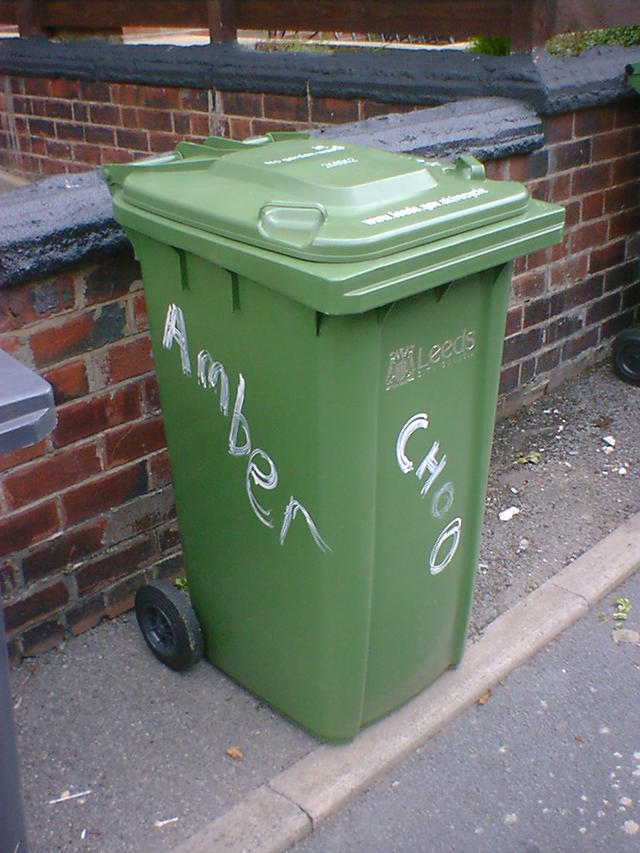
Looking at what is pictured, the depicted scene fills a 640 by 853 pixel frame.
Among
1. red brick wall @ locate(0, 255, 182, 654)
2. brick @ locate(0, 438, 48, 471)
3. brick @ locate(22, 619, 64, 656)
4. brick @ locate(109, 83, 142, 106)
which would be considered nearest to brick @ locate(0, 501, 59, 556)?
red brick wall @ locate(0, 255, 182, 654)

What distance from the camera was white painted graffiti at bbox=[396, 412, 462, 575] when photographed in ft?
7.23

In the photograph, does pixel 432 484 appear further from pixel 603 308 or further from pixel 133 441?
pixel 603 308

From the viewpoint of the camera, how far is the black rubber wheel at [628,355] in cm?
462

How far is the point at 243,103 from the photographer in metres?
5.04

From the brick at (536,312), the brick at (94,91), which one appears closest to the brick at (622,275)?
the brick at (536,312)

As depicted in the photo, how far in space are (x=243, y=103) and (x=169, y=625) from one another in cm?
321

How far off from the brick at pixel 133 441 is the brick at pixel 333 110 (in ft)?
7.47

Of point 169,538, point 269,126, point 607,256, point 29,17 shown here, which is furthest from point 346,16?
point 169,538

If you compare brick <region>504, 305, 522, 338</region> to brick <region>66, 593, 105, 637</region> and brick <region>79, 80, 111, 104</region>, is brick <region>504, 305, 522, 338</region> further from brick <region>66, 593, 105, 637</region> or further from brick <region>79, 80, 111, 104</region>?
brick <region>79, 80, 111, 104</region>

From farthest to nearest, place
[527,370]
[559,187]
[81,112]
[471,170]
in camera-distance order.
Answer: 1. [81,112]
2. [527,370]
3. [559,187]
4. [471,170]

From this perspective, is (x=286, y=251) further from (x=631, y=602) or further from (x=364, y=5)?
(x=364, y=5)

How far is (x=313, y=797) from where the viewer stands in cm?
239

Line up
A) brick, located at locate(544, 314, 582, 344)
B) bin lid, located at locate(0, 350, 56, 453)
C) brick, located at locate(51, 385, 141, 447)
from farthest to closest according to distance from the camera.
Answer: brick, located at locate(544, 314, 582, 344) → brick, located at locate(51, 385, 141, 447) → bin lid, located at locate(0, 350, 56, 453)

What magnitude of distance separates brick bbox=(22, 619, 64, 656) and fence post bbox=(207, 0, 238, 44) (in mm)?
3573
